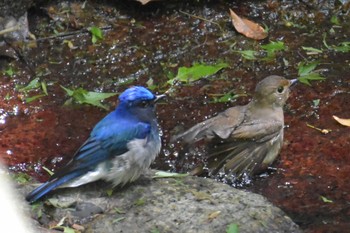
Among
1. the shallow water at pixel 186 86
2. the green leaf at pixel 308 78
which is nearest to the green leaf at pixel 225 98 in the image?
the shallow water at pixel 186 86

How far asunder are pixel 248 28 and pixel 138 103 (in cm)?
254

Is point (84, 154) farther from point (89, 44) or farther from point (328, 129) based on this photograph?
point (89, 44)

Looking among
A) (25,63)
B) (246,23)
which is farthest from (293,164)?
(25,63)

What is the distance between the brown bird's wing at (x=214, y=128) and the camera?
7312 mm

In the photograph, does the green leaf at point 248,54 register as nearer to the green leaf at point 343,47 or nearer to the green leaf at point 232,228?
the green leaf at point 343,47

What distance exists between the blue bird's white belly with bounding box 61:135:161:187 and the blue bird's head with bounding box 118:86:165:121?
8.7 inches

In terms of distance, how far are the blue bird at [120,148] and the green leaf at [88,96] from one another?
1119 millimetres

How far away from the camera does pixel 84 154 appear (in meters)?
6.63

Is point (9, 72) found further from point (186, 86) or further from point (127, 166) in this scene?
point (127, 166)

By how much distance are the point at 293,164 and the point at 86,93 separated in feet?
6.63

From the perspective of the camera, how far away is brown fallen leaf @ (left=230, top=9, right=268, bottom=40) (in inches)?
355

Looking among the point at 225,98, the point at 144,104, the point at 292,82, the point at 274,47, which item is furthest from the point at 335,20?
the point at 144,104

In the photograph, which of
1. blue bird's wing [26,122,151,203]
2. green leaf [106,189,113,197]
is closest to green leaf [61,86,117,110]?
blue bird's wing [26,122,151,203]

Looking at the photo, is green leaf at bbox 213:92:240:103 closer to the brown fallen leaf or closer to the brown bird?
the brown bird
